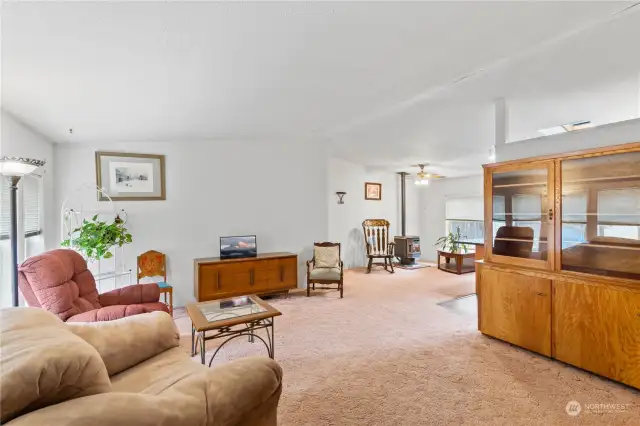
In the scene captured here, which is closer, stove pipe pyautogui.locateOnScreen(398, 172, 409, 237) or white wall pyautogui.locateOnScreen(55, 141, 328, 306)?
white wall pyautogui.locateOnScreen(55, 141, 328, 306)

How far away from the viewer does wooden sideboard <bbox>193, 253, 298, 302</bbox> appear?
13.8 feet

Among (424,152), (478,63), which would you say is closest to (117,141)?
(478,63)

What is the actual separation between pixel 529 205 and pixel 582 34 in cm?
148

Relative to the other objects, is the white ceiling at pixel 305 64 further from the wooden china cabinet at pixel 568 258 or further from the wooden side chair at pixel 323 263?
the wooden side chair at pixel 323 263

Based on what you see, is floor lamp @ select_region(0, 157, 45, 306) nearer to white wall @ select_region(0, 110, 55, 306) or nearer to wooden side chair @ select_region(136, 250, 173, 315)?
white wall @ select_region(0, 110, 55, 306)

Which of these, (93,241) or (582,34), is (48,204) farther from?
(582,34)

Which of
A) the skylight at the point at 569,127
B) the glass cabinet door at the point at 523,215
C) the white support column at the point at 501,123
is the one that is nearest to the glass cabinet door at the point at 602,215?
the glass cabinet door at the point at 523,215

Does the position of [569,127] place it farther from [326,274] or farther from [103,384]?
[103,384]

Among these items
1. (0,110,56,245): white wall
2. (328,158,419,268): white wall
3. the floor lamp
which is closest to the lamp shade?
the floor lamp

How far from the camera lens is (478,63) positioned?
2422 mm

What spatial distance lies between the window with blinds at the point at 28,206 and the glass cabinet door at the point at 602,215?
4.83 meters

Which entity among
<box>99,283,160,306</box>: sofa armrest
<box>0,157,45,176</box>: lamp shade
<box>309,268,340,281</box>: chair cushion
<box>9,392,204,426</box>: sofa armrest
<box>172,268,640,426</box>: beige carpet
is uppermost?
<box>0,157,45,176</box>: lamp shade

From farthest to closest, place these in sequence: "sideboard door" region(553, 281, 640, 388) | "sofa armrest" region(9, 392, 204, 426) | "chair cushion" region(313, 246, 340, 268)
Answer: "chair cushion" region(313, 246, 340, 268), "sideboard door" region(553, 281, 640, 388), "sofa armrest" region(9, 392, 204, 426)

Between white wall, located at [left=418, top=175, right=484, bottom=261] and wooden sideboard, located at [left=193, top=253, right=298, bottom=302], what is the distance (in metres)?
4.95
